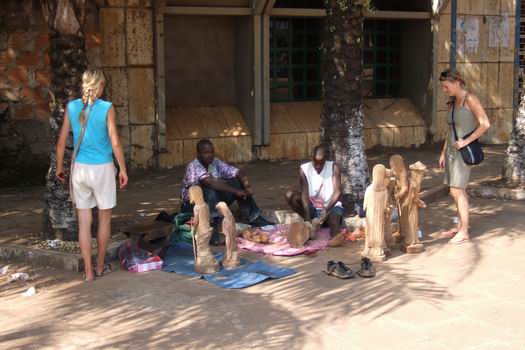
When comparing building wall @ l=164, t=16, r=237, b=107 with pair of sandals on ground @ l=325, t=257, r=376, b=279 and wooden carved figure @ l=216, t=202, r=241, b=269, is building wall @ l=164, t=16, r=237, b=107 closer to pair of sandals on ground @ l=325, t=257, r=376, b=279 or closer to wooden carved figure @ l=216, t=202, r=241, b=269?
wooden carved figure @ l=216, t=202, r=241, b=269

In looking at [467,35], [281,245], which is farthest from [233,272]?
[467,35]

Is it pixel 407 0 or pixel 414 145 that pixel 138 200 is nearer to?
pixel 414 145

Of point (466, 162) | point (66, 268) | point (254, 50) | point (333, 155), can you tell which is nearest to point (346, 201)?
point (333, 155)

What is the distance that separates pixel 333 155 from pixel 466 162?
151 centimetres

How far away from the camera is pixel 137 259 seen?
6102 mm

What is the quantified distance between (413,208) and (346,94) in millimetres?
1692

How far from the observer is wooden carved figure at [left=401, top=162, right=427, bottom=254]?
6.47 m

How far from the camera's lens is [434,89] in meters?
13.3

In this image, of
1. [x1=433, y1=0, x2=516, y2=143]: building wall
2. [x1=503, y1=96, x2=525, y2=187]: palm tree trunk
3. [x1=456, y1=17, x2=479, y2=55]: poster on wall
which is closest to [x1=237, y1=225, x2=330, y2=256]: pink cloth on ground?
[x1=503, y1=96, x2=525, y2=187]: palm tree trunk

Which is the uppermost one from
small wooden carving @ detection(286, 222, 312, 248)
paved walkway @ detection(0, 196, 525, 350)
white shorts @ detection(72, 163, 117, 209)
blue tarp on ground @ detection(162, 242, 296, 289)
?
white shorts @ detection(72, 163, 117, 209)

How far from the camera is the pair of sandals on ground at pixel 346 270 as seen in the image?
5.78 metres

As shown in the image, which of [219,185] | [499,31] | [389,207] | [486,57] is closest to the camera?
[389,207]

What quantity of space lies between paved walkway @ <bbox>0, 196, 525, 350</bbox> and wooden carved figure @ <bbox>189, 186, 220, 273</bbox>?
213 mm

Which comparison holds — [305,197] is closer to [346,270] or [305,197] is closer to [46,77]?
[346,270]
